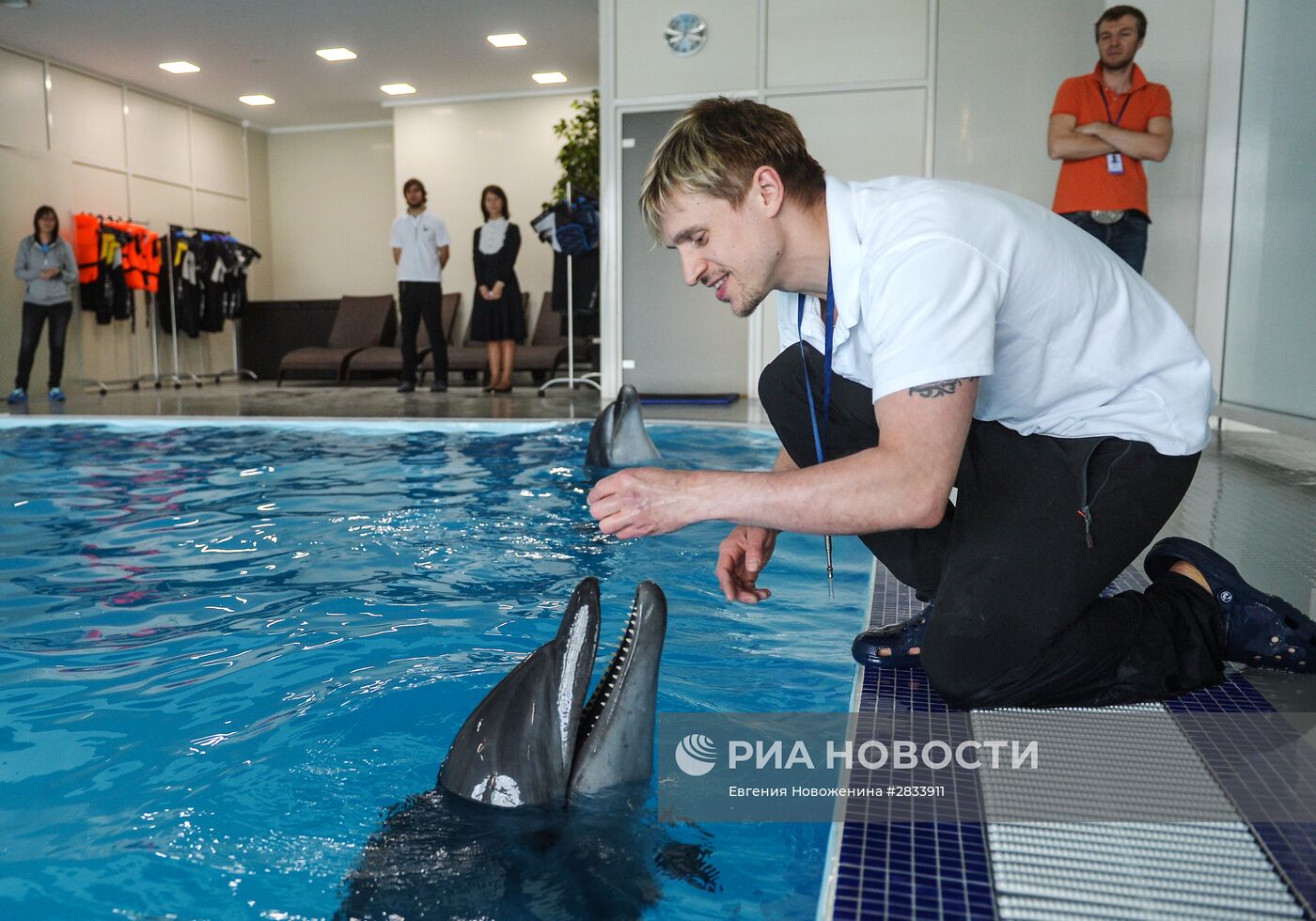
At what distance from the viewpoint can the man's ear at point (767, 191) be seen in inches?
64.5

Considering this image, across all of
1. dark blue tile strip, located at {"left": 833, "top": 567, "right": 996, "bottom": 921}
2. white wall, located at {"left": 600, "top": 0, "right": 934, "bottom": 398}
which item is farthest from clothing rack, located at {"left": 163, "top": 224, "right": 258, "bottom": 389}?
dark blue tile strip, located at {"left": 833, "top": 567, "right": 996, "bottom": 921}

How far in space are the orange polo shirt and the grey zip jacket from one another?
921 cm

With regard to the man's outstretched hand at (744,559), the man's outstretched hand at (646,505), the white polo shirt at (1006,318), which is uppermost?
the white polo shirt at (1006,318)

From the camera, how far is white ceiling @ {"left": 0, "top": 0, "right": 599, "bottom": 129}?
9734mm

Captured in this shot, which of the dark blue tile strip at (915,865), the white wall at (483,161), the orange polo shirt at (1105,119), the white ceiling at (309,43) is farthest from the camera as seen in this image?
the white wall at (483,161)

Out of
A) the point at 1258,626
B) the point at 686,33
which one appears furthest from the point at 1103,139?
the point at 686,33

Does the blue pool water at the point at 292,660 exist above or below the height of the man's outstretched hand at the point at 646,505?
below

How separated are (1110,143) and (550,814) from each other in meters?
4.93

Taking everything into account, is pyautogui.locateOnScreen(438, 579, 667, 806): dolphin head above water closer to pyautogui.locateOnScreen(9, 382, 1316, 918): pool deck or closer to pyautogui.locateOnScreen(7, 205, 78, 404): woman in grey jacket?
pyautogui.locateOnScreen(9, 382, 1316, 918): pool deck

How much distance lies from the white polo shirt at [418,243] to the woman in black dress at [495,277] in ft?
1.35

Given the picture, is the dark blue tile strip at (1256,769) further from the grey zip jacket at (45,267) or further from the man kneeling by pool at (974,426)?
the grey zip jacket at (45,267)

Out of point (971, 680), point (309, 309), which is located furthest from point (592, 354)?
point (971, 680)

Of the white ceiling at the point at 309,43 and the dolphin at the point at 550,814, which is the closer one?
the dolphin at the point at 550,814

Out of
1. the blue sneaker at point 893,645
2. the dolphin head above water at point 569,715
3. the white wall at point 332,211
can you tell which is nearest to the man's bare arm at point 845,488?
the dolphin head above water at point 569,715
